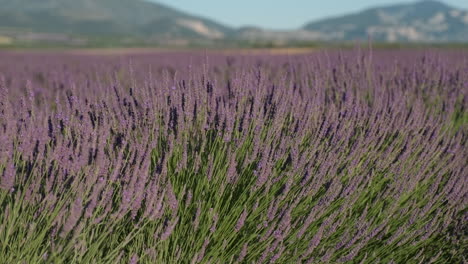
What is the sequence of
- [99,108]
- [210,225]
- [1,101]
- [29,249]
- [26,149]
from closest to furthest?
[29,249]
[26,149]
[210,225]
[1,101]
[99,108]

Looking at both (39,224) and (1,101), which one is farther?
(1,101)

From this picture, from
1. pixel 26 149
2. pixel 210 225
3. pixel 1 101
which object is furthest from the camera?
pixel 1 101

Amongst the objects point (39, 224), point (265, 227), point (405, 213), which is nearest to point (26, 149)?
point (39, 224)

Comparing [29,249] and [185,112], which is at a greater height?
[185,112]

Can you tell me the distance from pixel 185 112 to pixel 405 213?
1114 mm

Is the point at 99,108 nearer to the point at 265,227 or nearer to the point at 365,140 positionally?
the point at 265,227

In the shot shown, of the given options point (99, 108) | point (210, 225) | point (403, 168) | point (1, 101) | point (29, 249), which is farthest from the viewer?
point (403, 168)

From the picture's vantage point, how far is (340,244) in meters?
1.94

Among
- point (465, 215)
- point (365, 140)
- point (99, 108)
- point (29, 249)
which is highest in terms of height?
point (99, 108)

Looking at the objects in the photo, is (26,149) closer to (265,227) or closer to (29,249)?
(29,249)

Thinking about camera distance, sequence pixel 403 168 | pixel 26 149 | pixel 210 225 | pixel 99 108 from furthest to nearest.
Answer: pixel 403 168, pixel 99 108, pixel 210 225, pixel 26 149

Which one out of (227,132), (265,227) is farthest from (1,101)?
(265,227)

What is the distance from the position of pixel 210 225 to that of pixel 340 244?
524 millimetres

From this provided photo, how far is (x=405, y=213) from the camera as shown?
7.47 ft
